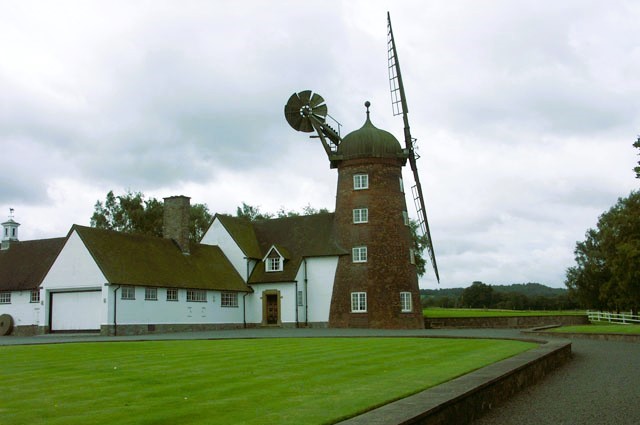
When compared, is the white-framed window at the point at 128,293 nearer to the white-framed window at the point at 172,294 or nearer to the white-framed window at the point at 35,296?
the white-framed window at the point at 172,294

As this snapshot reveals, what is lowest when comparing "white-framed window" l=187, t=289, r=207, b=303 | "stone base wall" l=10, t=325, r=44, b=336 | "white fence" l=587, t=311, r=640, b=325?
"white fence" l=587, t=311, r=640, b=325

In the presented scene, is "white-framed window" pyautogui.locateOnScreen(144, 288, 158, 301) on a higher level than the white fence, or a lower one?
higher

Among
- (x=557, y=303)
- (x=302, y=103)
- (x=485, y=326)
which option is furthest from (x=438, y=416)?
(x=557, y=303)

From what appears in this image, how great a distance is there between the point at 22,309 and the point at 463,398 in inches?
1494

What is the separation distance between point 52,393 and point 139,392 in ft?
4.32

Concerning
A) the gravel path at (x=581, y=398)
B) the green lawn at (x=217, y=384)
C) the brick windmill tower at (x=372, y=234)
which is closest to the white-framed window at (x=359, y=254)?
the brick windmill tower at (x=372, y=234)

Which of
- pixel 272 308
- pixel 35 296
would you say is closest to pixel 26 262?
pixel 35 296

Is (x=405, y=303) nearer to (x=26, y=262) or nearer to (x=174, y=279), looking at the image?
(x=174, y=279)

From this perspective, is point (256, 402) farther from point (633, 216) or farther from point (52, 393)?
point (633, 216)

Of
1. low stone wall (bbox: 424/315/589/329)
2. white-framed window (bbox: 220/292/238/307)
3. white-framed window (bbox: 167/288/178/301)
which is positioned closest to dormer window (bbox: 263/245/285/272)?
white-framed window (bbox: 220/292/238/307)

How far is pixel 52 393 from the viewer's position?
33.8 ft

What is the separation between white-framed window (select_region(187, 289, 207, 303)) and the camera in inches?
1684

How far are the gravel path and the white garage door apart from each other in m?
27.8

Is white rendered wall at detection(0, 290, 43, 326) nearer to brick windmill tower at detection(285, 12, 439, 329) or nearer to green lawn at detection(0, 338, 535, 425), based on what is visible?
brick windmill tower at detection(285, 12, 439, 329)
